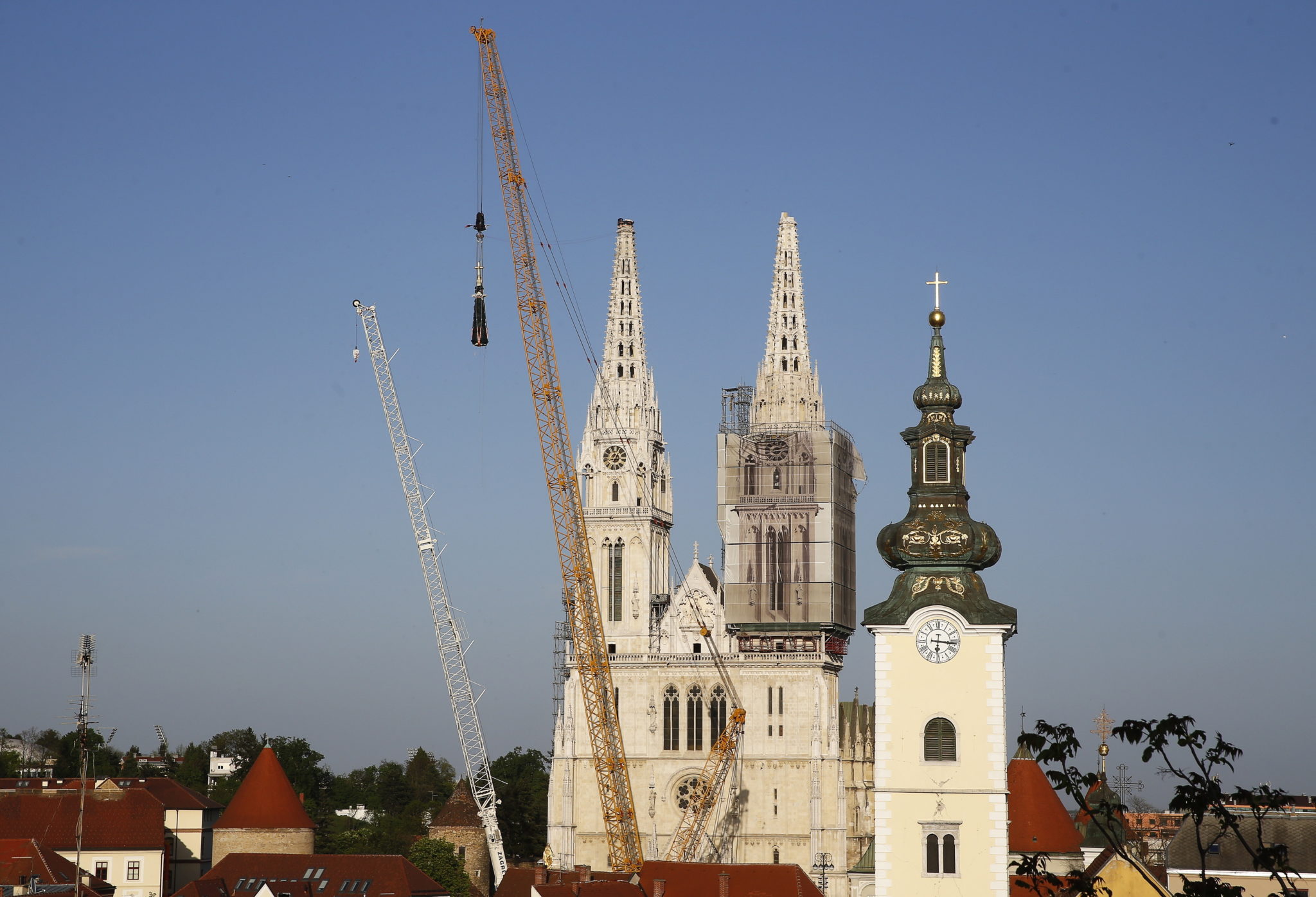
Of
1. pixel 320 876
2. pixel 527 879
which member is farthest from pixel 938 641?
pixel 320 876

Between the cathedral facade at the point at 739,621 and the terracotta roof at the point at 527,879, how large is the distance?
22.1 m

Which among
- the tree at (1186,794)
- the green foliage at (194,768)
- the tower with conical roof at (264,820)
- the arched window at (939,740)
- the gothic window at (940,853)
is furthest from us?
the green foliage at (194,768)

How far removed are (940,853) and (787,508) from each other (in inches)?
2792

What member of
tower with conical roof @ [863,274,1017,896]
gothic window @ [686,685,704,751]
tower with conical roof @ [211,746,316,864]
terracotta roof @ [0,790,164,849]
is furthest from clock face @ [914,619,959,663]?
gothic window @ [686,685,704,751]

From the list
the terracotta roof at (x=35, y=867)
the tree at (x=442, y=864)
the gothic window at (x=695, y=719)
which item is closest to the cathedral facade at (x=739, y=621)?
the gothic window at (x=695, y=719)

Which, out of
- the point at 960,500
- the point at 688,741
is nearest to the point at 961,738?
the point at 960,500

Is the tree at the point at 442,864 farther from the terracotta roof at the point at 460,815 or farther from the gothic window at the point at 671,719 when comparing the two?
the gothic window at the point at 671,719

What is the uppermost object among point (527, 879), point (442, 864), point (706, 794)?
point (706, 794)

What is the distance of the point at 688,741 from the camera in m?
110

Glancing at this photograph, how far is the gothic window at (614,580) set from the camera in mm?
113312

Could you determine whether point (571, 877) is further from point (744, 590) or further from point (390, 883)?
point (744, 590)

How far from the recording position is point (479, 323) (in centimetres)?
8812

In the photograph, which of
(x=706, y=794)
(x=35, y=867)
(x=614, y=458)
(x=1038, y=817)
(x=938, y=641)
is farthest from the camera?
(x=614, y=458)

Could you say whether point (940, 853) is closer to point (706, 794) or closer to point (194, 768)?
point (706, 794)
